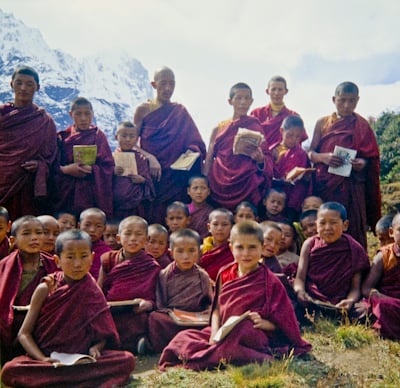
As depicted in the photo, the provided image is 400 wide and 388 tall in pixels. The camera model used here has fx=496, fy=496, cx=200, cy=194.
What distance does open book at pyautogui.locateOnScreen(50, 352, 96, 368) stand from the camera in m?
3.17

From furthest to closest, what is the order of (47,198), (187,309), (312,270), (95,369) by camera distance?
(47,198) → (312,270) → (187,309) → (95,369)

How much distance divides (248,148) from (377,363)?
11.0 ft

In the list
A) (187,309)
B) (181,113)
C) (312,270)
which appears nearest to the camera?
(187,309)

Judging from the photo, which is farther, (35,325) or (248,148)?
(248,148)

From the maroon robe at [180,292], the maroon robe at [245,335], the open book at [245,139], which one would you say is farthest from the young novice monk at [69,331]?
the open book at [245,139]

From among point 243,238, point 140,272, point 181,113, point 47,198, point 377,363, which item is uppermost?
point 181,113

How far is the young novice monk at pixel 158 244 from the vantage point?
4871mm

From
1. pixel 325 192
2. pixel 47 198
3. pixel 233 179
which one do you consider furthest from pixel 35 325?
pixel 325 192

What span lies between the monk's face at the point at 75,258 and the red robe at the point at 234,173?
312cm

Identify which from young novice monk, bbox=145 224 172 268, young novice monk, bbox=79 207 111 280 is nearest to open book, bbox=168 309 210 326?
young novice monk, bbox=145 224 172 268

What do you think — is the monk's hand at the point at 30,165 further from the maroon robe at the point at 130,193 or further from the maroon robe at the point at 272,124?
the maroon robe at the point at 272,124

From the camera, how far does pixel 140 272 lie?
4.39 m

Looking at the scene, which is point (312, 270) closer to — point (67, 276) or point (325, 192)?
point (325, 192)

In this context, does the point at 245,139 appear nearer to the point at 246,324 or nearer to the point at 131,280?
the point at 131,280
